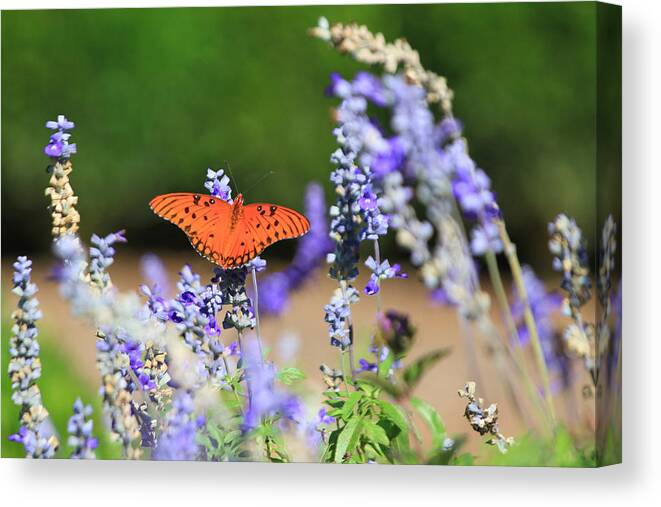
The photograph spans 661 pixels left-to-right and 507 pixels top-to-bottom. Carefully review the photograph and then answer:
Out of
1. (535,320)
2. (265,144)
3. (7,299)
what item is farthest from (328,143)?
(7,299)

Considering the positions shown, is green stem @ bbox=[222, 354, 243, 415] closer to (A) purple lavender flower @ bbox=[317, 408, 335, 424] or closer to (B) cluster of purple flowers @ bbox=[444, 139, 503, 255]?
(A) purple lavender flower @ bbox=[317, 408, 335, 424]

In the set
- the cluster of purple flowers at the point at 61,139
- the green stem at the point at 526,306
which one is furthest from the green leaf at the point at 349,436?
the cluster of purple flowers at the point at 61,139

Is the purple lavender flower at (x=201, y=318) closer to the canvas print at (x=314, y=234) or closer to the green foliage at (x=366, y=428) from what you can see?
the canvas print at (x=314, y=234)

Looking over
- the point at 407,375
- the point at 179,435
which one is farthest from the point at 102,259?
the point at 407,375

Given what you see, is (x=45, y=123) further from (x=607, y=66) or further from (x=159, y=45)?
(x=607, y=66)

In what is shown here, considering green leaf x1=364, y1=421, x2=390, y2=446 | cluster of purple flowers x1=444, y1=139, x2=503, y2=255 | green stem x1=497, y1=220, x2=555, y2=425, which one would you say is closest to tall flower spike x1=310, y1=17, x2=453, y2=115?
cluster of purple flowers x1=444, y1=139, x2=503, y2=255

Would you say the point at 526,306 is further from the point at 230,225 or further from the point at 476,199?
the point at 230,225
